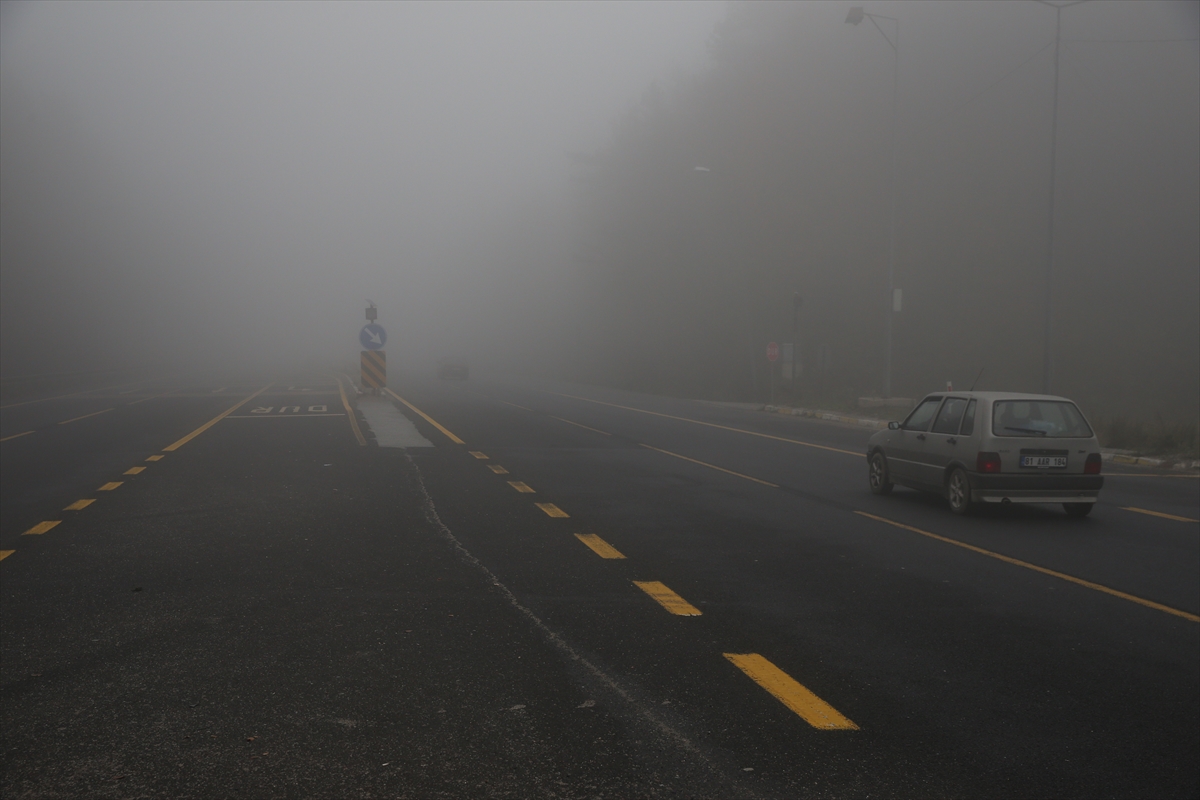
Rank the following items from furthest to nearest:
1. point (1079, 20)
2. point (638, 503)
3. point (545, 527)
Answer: point (1079, 20) → point (638, 503) → point (545, 527)

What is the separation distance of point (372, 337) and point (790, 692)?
33.0 m

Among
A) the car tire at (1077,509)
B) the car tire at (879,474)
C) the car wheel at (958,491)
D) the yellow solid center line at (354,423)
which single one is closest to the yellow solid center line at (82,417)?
the yellow solid center line at (354,423)

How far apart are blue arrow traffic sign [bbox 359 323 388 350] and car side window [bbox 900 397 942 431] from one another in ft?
85.5

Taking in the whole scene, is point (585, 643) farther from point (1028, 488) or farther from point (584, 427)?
point (584, 427)

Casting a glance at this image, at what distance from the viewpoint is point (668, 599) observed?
7289 mm

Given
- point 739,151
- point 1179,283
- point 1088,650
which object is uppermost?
point 739,151

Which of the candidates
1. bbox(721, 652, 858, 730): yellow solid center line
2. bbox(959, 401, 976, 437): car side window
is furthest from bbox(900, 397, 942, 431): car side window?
bbox(721, 652, 858, 730): yellow solid center line

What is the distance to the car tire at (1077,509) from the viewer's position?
39.2 feet

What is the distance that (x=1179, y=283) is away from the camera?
51719 millimetres

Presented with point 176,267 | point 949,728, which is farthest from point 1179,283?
point 176,267

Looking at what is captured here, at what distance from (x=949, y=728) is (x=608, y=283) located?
7726 cm

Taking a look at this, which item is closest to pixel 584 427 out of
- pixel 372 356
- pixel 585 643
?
pixel 372 356

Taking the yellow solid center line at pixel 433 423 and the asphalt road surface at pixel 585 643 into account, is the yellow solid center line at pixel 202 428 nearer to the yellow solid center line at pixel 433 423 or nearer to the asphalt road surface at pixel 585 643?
the yellow solid center line at pixel 433 423

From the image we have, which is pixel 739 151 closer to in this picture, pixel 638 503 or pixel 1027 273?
pixel 1027 273
